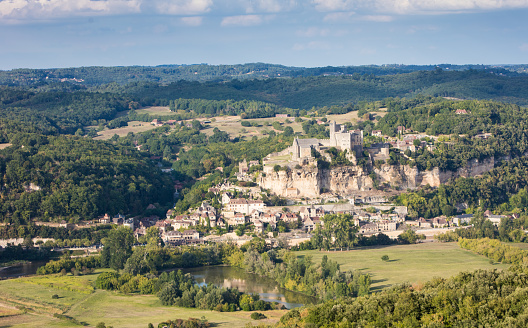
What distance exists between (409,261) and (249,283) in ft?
36.9

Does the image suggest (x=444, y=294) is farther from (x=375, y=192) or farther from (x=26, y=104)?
(x=26, y=104)

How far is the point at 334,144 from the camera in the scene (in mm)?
72125

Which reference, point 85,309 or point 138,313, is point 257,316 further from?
point 85,309

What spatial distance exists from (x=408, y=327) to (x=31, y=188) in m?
45.4

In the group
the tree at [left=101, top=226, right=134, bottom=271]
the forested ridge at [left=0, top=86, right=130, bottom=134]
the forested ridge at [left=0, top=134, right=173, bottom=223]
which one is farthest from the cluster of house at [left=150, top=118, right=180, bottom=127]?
the tree at [left=101, top=226, right=134, bottom=271]

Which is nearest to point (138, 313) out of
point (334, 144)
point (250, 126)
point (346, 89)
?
point (334, 144)

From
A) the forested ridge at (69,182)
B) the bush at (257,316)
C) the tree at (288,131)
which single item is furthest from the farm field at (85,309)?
the tree at (288,131)

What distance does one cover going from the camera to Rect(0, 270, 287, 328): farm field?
136 feet

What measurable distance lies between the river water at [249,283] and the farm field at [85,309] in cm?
363

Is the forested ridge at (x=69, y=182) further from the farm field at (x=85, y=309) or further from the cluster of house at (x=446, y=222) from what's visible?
the cluster of house at (x=446, y=222)

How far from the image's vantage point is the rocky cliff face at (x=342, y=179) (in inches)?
2702

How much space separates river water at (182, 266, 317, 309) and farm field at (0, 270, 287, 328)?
3626 millimetres

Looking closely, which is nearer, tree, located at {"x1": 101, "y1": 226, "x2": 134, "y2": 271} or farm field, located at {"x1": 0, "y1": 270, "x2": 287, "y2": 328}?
farm field, located at {"x1": 0, "y1": 270, "x2": 287, "y2": 328}

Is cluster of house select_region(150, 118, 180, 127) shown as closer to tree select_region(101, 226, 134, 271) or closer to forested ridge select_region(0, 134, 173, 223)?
forested ridge select_region(0, 134, 173, 223)
